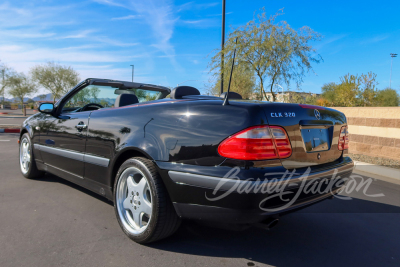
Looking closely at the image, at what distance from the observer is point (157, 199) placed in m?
2.41

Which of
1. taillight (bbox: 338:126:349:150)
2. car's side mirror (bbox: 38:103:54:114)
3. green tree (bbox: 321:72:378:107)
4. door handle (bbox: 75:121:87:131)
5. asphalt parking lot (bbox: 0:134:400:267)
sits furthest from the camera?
green tree (bbox: 321:72:378:107)

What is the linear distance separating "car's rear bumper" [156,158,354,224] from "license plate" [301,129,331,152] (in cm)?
19

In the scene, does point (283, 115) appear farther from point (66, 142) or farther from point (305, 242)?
point (66, 142)

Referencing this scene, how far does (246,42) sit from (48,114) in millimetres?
9002

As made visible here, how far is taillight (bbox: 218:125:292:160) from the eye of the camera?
2.12m

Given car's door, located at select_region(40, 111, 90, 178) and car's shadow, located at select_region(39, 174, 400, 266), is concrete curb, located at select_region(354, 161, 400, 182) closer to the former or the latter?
car's shadow, located at select_region(39, 174, 400, 266)

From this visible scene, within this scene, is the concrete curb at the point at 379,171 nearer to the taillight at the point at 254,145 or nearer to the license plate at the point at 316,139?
the license plate at the point at 316,139

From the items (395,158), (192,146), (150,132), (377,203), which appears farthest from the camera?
(395,158)

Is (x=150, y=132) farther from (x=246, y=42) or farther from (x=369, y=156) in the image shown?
(x=246, y=42)

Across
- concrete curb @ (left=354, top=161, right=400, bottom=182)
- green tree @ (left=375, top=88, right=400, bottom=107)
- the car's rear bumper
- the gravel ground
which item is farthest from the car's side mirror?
green tree @ (left=375, top=88, right=400, bottom=107)

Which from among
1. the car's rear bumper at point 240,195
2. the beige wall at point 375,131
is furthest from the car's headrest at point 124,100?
the beige wall at point 375,131

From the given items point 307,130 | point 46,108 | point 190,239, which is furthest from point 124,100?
point 307,130

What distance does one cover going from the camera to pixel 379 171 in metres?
6.54

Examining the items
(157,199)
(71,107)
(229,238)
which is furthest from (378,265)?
(71,107)
